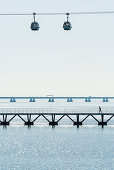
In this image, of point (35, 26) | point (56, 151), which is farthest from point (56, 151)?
point (35, 26)

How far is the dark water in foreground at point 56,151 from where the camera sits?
5544 cm

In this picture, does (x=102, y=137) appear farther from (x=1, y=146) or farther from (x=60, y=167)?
(x=60, y=167)

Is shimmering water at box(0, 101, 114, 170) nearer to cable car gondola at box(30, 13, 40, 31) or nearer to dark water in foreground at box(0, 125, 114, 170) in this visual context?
dark water in foreground at box(0, 125, 114, 170)

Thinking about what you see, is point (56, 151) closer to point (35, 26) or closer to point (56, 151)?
point (56, 151)

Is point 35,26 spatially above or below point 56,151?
above

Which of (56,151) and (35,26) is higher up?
(35,26)

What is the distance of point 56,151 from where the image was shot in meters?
68.4

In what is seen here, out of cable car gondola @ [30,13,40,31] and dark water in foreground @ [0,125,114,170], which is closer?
cable car gondola @ [30,13,40,31]

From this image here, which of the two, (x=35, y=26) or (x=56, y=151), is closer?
(x=35, y=26)

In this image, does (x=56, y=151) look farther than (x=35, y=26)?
Yes

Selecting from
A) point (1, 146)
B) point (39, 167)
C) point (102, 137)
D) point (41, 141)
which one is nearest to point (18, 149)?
point (1, 146)

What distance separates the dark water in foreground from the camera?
5544 cm

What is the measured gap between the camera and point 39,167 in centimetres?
5391

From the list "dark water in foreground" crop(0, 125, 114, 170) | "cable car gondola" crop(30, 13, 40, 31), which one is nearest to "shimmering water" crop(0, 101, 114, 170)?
"dark water in foreground" crop(0, 125, 114, 170)
